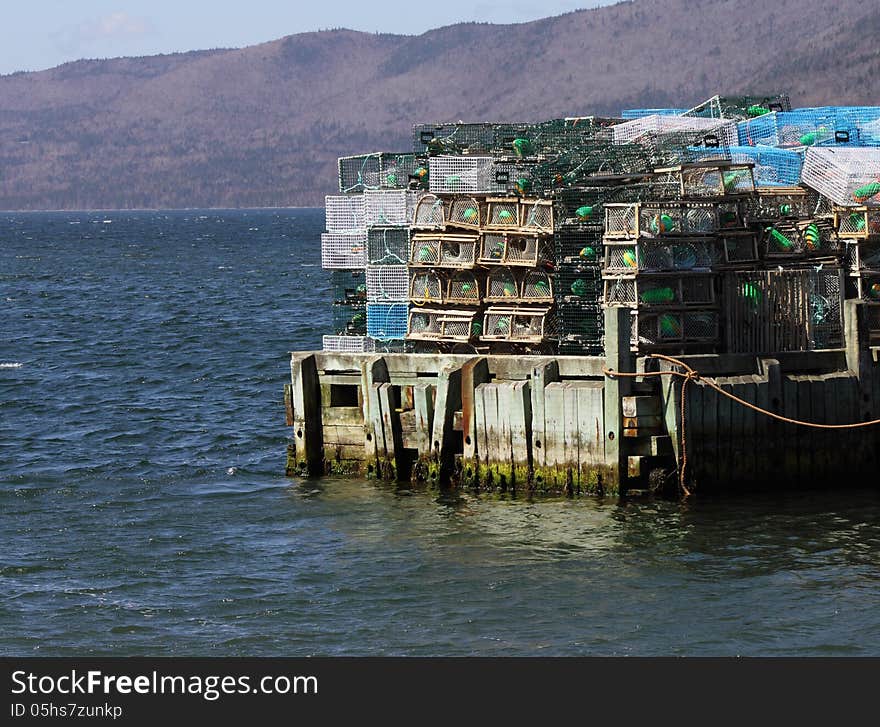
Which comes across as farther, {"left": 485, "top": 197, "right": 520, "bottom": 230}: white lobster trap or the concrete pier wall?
{"left": 485, "top": 197, "right": 520, "bottom": 230}: white lobster trap

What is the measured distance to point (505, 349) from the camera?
26.6 m

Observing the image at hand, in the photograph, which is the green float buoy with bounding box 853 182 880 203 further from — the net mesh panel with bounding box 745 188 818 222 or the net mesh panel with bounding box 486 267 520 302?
the net mesh panel with bounding box 486 267 520 302

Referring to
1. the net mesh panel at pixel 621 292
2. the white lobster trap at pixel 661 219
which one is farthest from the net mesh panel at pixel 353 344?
the white lobster trap at pixel 661 219

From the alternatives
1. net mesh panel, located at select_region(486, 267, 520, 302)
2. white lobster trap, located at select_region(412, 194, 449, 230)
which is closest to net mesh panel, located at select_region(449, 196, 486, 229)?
white lobster trap, located at select_region(412, 194, 449, 230)

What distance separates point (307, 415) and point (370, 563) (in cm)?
A: 441

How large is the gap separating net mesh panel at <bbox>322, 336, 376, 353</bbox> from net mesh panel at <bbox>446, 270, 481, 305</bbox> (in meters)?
1.90

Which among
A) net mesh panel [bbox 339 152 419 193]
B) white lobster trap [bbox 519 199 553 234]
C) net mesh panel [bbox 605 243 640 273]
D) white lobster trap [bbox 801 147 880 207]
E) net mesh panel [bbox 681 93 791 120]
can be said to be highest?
net mesh panel [bbox 681 93 791 120]

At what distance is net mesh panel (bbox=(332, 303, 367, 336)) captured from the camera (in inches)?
1182

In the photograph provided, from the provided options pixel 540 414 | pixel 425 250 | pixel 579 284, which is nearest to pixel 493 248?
pixel 425 250

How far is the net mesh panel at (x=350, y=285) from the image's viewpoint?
30.4m

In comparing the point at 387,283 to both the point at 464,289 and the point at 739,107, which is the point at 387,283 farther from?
the point at 739,107

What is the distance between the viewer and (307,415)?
26125mm

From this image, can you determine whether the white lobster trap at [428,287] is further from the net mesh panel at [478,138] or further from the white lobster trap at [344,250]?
the white lobster trap at [344,250]

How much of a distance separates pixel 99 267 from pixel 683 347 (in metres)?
79.9
